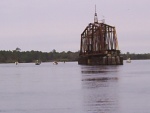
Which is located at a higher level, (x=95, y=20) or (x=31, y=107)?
(x=95, y=20)

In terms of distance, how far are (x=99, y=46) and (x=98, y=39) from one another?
17.0 feet

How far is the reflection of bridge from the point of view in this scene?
505 ft

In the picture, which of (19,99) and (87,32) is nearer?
(19,99)

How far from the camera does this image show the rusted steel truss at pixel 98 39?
156 metres

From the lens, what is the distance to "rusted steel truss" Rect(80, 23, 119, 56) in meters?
156

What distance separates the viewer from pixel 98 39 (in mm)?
170125

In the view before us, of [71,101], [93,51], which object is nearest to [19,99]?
[71,101]

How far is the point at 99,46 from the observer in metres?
166

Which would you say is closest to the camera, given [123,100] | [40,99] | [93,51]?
[123,100]

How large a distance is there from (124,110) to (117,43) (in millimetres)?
125831

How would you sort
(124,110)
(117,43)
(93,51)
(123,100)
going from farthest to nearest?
(93,51) → (117,43) → (123,100) → (124,110)

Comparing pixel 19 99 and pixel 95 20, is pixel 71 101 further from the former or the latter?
pixel 95 20

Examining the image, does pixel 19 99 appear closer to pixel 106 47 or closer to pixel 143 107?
pixel 143 107

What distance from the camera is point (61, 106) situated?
99.8 ft
